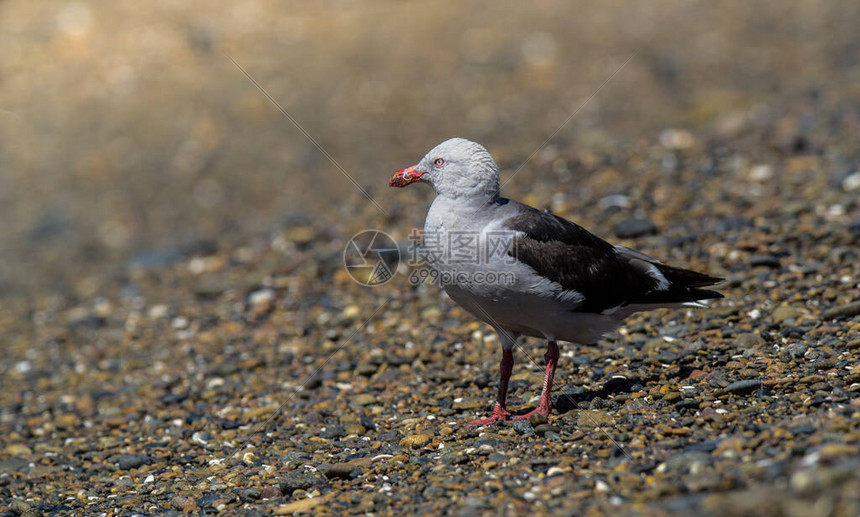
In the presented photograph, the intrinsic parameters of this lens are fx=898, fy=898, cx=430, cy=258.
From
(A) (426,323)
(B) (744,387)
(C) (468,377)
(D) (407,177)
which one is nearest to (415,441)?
(C) (468,377)

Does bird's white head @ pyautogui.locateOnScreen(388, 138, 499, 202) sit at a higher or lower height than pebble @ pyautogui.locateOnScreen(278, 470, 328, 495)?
higher

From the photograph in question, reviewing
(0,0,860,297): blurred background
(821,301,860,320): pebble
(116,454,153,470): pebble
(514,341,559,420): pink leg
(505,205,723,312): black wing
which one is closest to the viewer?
(505,205,723,312): black wing

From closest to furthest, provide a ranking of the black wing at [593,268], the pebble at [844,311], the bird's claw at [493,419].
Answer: the black wing at [593,268] → the bird's claw at [493,419] → the pebble at [844,311]

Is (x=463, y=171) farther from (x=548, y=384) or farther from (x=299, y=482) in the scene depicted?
(x=299, y=482)

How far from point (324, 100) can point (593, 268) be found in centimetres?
1112

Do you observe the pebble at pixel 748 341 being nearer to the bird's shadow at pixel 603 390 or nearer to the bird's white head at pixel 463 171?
the bird's shadow at pixel 603 390

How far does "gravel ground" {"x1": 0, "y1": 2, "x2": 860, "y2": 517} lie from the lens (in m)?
5.88

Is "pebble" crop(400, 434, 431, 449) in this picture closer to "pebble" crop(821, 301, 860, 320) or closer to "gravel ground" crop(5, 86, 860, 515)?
"gravel ground" crop(5, 86, 860, 515)

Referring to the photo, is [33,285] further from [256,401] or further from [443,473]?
[443,473]

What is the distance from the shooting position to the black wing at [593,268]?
6.49 meters

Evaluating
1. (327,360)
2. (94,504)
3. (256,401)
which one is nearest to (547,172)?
(327,360)

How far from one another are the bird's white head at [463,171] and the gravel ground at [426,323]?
5.84 feet

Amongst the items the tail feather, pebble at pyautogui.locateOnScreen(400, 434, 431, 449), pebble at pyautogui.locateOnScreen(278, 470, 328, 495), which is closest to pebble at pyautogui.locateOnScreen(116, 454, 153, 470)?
pebble at pyautogui.locateOnScreen(278, 470, 328, 495)

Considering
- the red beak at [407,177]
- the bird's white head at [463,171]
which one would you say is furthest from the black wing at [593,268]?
the red beak at [407,177]
